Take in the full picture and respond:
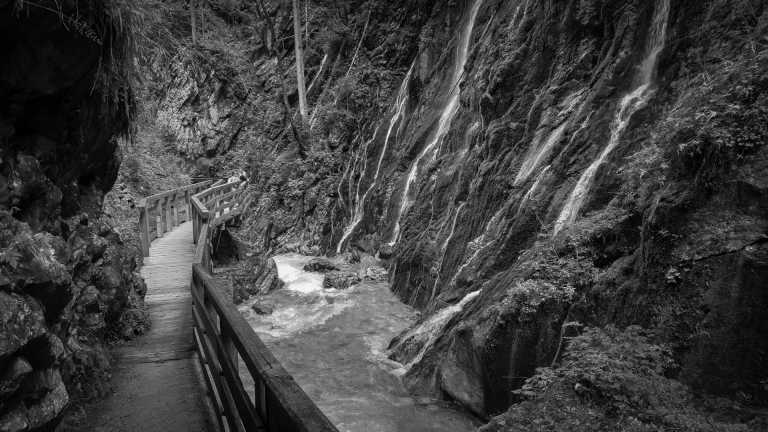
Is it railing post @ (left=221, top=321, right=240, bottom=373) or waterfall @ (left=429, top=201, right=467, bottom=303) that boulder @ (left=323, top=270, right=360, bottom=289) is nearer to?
waterfall @ (left=429, top=201, right=467, bottom=303)

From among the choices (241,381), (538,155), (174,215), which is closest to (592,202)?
(538,155)

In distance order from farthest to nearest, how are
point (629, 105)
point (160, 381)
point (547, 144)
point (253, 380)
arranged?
point (547, 144), point (629, 105), point (160, 381), point (253, 380)

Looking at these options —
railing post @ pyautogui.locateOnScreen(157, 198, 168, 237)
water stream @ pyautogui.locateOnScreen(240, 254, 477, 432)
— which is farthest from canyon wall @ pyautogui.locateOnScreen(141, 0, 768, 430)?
railing post @ pyautogui.locateOnScreen(157, 198, 168, 237)

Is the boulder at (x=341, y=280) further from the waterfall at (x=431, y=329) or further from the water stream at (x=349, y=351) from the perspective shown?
the waterfall at (x=431, y=329)

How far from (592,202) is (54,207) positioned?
19.6ft

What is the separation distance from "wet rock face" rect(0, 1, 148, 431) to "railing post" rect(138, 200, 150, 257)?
18.6 feet

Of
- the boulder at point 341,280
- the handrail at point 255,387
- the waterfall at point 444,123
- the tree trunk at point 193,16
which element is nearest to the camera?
the handrail at point 255,387

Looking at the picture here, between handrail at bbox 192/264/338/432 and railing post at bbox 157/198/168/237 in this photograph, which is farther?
railing post at bbox 157/198/168/237

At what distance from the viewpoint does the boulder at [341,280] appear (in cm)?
1222

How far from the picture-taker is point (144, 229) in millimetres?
11680

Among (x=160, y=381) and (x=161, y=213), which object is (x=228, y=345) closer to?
(x=160, y=381)

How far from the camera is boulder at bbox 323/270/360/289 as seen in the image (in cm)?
1222

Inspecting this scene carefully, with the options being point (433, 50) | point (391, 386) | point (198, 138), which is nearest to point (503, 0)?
point (433, 50)

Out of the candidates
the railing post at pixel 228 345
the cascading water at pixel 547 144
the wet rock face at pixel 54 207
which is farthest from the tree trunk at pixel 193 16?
the railing post at pixel 228 345
